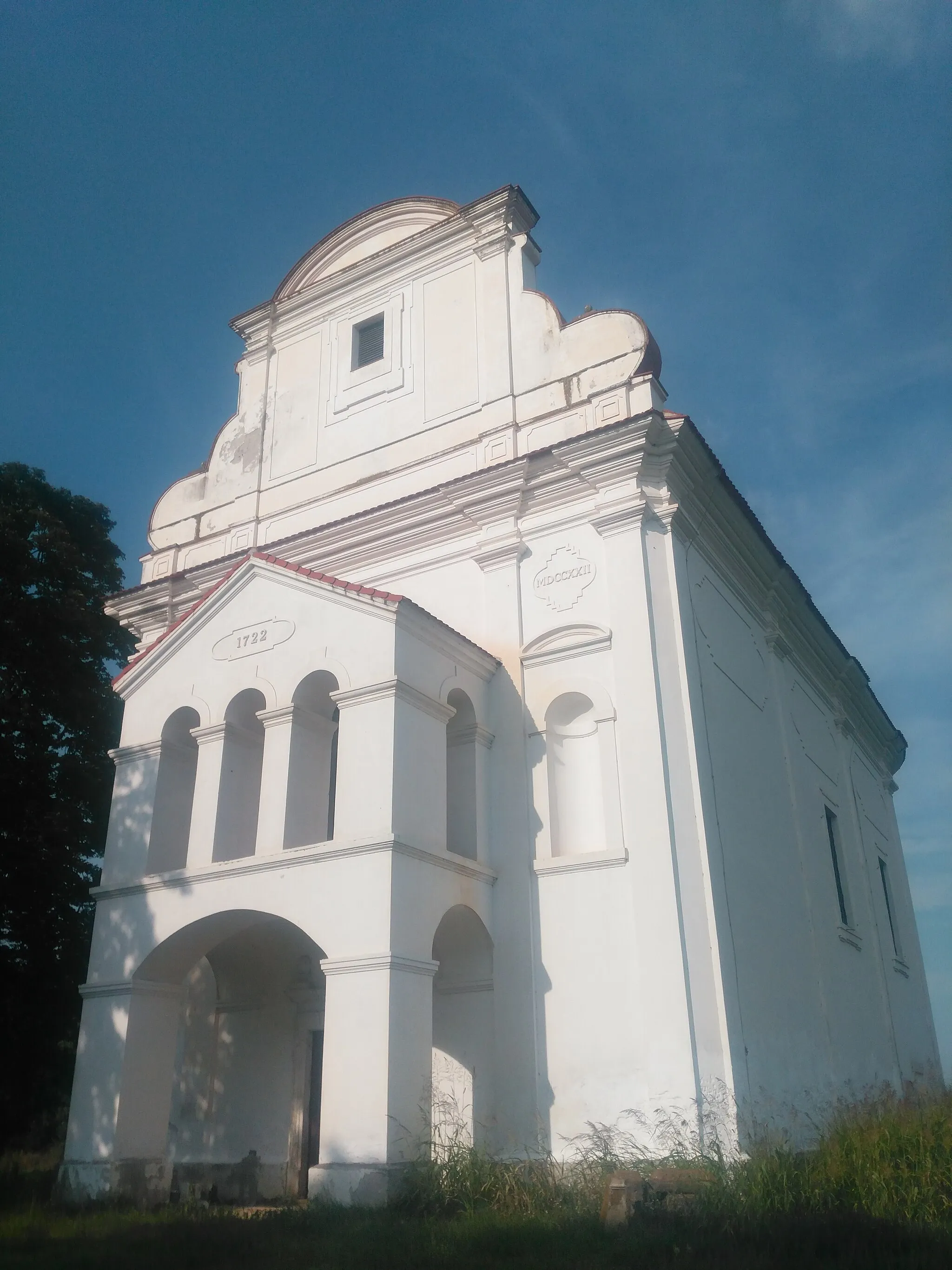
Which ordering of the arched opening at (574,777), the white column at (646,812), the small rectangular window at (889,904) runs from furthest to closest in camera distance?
the small rectangular window at (889,904), the arched opening at (574,777), the white column at (646,812)

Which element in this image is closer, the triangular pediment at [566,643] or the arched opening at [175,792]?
the arched opening at [175,792]

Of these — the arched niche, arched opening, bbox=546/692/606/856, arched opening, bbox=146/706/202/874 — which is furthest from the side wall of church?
arched opening, bbox=146/706/202/874

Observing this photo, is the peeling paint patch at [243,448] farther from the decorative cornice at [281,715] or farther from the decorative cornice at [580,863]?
the decorative cornice at [580,863]

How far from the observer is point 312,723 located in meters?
11.6

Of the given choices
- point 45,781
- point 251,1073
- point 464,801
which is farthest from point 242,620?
point 45,781

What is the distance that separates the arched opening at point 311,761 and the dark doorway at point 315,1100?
256 cm

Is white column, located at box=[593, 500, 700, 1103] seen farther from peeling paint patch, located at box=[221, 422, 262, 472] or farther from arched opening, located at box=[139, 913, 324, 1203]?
peeling paint patch, located at box=[221, 422, 262, 472]

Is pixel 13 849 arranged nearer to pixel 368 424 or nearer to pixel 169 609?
pixel 169 609

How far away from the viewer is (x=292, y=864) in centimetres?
1032

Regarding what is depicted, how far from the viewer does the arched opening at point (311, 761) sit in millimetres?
10953

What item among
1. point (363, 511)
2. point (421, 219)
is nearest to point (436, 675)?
point (363, 511)

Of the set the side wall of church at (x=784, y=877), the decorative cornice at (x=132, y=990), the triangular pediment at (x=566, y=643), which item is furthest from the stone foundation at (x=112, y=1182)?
the triangular pediment at (x=566, y=643)

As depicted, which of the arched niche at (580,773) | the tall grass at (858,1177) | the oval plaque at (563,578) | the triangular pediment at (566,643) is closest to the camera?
the tall grass at (858,1177)

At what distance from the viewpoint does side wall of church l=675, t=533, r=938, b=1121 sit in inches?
448
